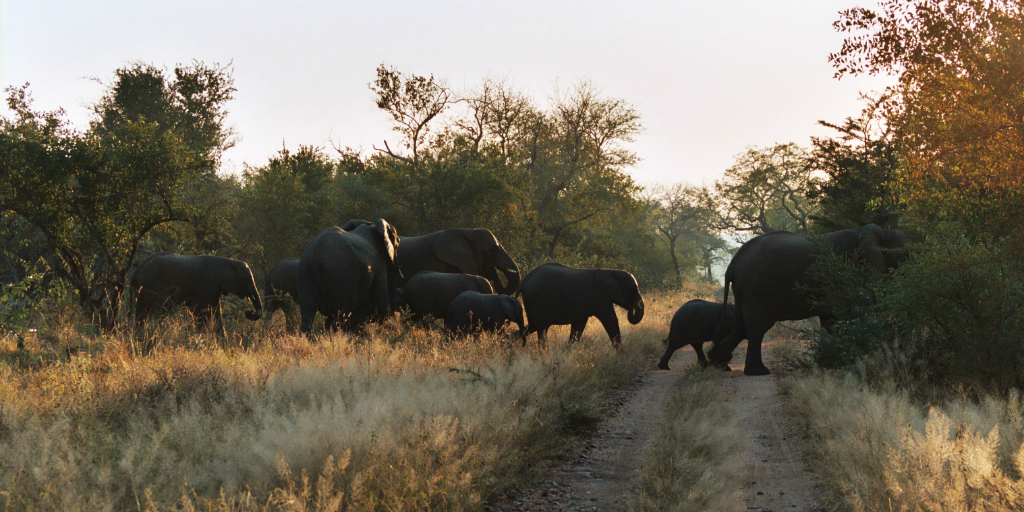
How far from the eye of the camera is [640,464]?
6.73m

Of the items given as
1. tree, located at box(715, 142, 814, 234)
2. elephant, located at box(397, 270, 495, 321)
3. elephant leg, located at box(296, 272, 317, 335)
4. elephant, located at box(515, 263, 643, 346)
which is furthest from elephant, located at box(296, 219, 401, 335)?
tree, located at box(715, 142, 814, 234)

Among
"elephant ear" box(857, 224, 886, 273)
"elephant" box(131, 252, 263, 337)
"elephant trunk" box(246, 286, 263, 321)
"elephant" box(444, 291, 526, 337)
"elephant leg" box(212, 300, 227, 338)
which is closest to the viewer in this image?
"elephant ear" box(857, 224, 886, 273)

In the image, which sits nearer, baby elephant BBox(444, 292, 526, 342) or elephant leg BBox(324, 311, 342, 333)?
elephant leg BBox(324, 311, 342, 333)

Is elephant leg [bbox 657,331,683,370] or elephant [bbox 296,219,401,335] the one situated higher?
elephant [bbox 296,219,401,335]

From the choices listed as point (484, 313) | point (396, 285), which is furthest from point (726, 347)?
point (396, 285)

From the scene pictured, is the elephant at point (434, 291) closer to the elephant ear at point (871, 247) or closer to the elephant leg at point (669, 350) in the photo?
the elephant leg at point (669, 350)

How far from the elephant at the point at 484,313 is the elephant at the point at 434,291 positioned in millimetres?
1532

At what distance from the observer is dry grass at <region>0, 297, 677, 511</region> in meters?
4.80

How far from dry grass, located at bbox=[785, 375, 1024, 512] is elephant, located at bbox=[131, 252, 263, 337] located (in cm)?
1207

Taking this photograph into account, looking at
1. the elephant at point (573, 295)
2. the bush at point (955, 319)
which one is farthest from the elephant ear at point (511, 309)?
the bush at point (955, 319)

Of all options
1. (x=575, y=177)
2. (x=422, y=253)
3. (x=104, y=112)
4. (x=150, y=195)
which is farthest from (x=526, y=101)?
(x=150, y=195)

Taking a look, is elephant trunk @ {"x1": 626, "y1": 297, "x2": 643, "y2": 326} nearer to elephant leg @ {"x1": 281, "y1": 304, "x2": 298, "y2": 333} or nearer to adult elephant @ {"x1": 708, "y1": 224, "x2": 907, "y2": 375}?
adult elephant @ {"x1": 708, "y1": 224, "x2": 907, "y2": 375}

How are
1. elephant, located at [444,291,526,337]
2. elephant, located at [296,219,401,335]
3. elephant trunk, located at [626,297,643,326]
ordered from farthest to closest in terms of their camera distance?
1. elephant trunk, located at [626,297,643,326]
2. elephant, located at [444,291,526,337]
3. elephant, located at [296,219,401,335]

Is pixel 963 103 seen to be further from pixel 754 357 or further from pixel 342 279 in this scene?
pixel 342 279
